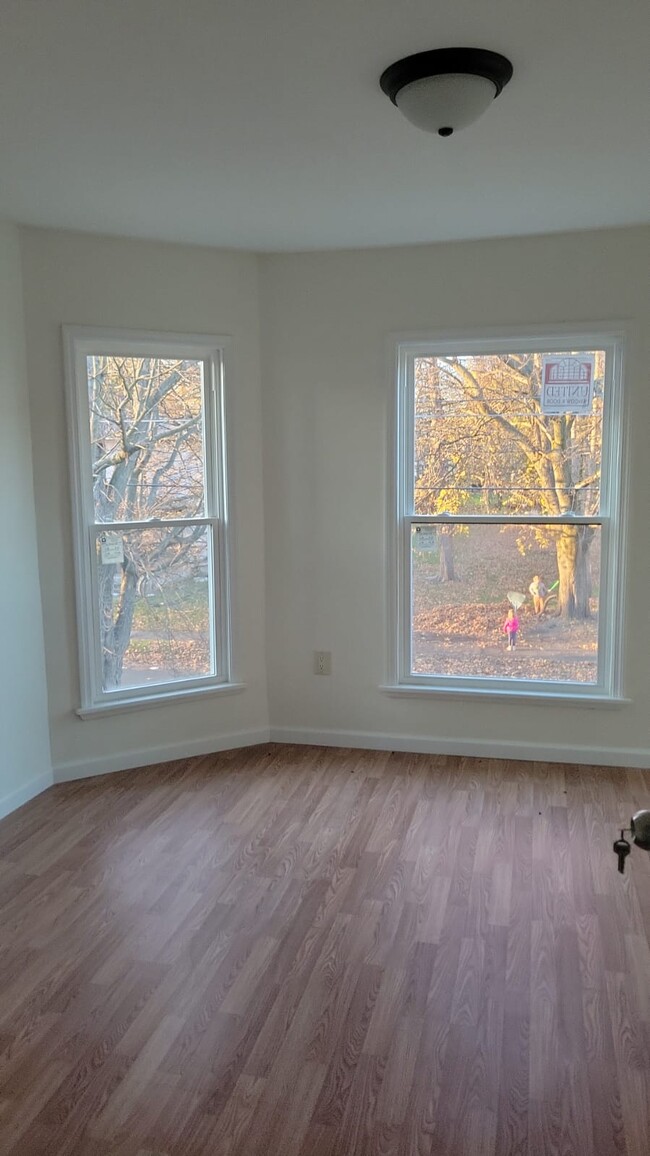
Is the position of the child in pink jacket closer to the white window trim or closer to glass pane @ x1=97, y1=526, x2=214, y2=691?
the white window trim

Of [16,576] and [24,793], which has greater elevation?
[16,576]

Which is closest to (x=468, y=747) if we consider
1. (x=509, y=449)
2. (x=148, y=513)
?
(x=509, y=449)

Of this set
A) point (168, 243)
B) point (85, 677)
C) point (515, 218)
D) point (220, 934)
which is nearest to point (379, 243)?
point (515, 218)

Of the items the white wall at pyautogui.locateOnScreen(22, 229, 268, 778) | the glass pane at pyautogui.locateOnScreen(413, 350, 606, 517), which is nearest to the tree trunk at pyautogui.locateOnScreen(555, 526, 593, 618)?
the glass pane at pyautogui.locateOnScreen(413, 350, 606, 517)

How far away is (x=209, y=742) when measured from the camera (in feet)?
14.2

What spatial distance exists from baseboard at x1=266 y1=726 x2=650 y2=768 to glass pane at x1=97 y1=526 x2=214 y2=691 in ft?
2.04

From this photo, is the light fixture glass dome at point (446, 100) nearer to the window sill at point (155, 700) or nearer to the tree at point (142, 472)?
the tree at point (142, 472)

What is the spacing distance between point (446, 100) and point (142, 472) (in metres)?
2.33

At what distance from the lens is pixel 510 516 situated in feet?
13.4

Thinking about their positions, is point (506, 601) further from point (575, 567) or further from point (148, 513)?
point (148, 513)

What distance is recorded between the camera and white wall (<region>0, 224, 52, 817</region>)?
11.6ft

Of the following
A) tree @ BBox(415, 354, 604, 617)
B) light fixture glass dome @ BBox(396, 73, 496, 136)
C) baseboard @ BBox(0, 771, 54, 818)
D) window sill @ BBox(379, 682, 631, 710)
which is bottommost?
baseboard @ BBox(0, 771, 54, 818)

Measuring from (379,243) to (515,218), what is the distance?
65 cm

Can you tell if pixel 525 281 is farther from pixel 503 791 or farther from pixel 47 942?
pixel 47 942
